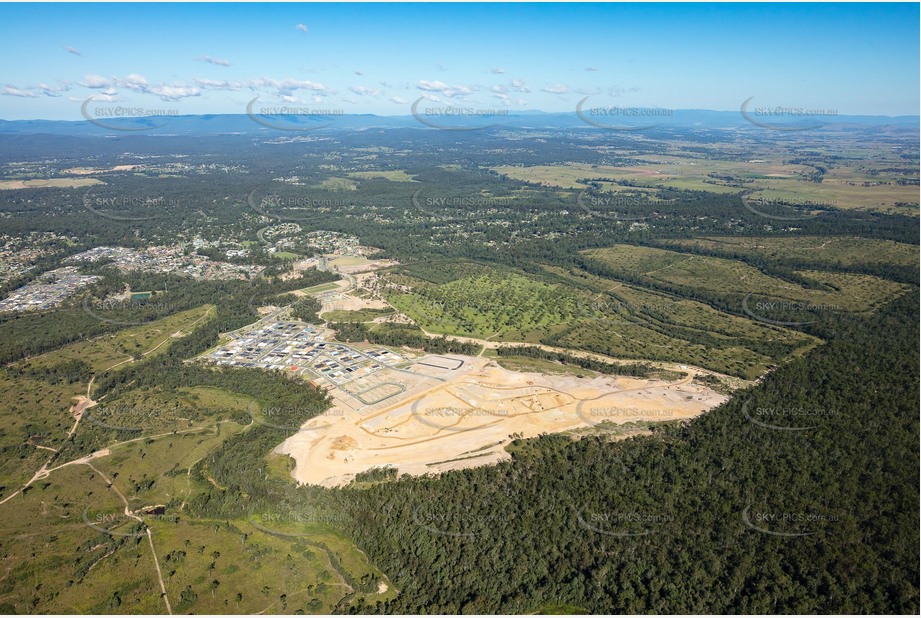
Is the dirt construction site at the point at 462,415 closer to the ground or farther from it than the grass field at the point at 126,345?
farther from it

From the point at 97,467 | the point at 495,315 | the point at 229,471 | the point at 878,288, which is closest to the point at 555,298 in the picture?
the point at 495,315

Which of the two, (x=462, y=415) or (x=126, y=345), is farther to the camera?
(x=126, y=345)

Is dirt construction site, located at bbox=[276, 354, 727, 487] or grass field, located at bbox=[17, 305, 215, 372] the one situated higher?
dirt construction site, located at bbox=[276, 354, 727, 487]

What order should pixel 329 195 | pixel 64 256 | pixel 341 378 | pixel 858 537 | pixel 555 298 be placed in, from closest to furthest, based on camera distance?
pixel 858 537 < pixel 341 378 < pixel 555 298 < pixel 64 256 < pixel 329 195

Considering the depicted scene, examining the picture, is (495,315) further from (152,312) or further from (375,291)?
(152,312)

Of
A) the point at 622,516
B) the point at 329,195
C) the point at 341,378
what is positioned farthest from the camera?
the point at 329,195

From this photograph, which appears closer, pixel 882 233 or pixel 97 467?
pixel 97 467

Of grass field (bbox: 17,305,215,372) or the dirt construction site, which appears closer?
the dirt construction site

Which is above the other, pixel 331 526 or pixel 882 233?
pixel 882 233
